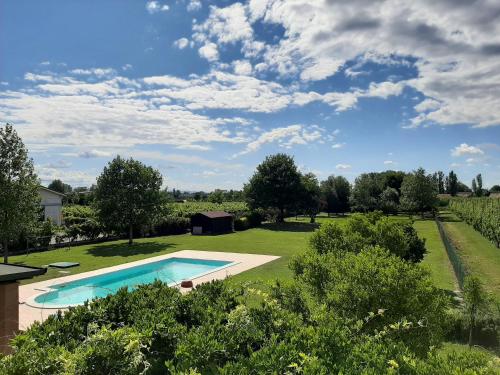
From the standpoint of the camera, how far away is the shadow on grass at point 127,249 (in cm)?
2580

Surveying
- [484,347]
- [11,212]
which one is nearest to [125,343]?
[484,347]

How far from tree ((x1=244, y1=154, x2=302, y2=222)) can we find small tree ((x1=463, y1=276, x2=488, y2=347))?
122ft

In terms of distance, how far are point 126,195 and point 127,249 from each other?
173 inches

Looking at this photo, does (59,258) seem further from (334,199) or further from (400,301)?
Result: (334,199)

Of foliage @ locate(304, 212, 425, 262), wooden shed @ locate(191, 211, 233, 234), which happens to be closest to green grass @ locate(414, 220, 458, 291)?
foliage @ locate(304, 212, 425, 262)

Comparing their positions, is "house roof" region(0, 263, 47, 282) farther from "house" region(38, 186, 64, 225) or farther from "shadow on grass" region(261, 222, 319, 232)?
"house" region(38, 186, 64, 225)

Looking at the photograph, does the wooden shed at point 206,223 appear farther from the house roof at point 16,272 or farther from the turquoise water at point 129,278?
the house roof at point 16,272

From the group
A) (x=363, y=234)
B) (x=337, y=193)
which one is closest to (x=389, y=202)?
(x=337, y=193)

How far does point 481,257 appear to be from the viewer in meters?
23.7

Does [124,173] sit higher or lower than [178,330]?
higher

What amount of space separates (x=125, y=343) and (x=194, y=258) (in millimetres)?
20828

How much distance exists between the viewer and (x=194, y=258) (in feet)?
79.5

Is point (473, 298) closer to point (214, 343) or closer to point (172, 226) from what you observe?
point (214, 343)

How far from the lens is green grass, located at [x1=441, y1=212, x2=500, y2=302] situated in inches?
659
